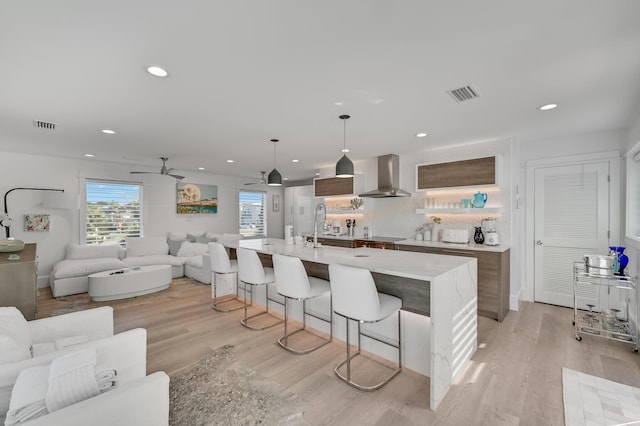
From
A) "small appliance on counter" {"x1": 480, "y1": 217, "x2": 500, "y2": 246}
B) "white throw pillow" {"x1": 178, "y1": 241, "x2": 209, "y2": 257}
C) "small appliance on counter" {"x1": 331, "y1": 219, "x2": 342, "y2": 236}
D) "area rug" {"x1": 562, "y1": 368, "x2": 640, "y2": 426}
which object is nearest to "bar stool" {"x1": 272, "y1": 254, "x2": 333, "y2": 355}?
"area rug" {"x1": 562, "y1": 368, "x2": 640, "y2": 426}

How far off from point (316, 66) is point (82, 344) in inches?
92.8

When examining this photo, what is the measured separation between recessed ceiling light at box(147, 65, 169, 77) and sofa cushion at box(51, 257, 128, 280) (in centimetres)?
442

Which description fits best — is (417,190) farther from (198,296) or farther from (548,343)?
(198,296)

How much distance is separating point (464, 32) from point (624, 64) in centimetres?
143

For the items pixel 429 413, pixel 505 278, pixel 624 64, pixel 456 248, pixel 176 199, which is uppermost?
pixel 624 64

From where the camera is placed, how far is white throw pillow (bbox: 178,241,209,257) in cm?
664

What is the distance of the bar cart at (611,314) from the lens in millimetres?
3129

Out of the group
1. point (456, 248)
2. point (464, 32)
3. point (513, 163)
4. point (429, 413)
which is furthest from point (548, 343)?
point (464, 32)

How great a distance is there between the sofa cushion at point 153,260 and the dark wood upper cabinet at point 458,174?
205 inches

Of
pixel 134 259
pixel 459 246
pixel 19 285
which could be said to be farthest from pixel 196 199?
pixel 459 246

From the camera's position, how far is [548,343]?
10.3ft

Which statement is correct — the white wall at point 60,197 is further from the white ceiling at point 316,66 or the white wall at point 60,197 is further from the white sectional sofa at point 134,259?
the white ceiling at point 316,66

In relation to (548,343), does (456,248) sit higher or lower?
higher

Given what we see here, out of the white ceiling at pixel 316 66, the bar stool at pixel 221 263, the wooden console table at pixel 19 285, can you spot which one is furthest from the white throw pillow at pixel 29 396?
the bar stool at pixel 221 263
